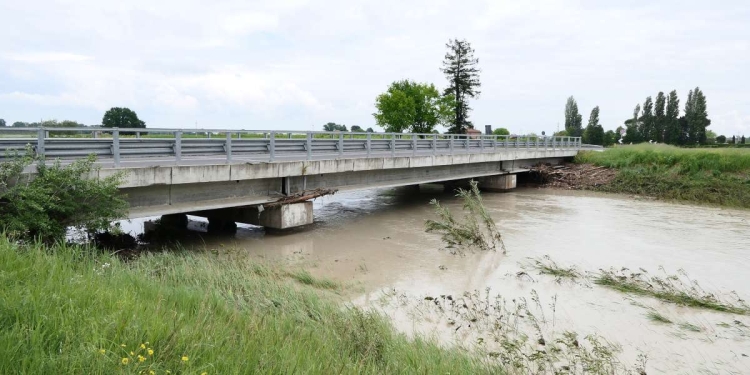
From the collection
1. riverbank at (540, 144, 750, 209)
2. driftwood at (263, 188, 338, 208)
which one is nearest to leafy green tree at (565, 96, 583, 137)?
riverbank at (540, 144, 750, 209)

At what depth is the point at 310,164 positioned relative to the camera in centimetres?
1616

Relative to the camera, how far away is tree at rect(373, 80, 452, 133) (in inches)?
2623

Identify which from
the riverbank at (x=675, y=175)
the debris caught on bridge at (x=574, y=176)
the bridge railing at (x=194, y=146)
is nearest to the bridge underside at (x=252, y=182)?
the bridge railing at (x=194, y=146)

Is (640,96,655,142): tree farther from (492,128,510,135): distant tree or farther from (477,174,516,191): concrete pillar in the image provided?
(477,174,516,191): concrete pillar

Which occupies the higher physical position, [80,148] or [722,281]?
[80,148]

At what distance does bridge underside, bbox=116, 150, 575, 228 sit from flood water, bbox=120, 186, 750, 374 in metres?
0.91

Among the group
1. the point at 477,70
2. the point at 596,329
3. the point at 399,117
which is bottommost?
the point at 596,329

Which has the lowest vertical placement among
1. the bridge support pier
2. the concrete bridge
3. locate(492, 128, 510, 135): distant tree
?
the bridge support pier

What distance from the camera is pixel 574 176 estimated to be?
3394 cm

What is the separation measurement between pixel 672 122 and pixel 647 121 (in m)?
4.69

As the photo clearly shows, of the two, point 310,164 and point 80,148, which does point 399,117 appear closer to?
point 310,164

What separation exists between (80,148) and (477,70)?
194 feet

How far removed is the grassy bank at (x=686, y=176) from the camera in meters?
26.4

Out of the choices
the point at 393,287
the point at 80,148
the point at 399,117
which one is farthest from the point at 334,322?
the point at 399,117
